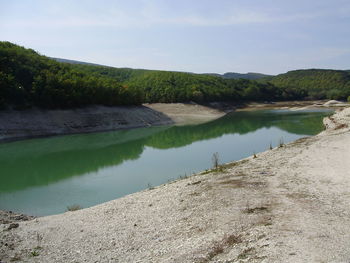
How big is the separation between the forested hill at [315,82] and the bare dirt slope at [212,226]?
320 feet

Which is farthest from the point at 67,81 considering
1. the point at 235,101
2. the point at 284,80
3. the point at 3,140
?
the point at 284,80

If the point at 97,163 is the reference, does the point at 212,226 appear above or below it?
above

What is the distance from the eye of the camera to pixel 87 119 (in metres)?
46.8

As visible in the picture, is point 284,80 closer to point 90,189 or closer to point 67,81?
point 67,81

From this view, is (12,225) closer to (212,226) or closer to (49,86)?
(212,226)

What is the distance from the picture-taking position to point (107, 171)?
77.6 ft

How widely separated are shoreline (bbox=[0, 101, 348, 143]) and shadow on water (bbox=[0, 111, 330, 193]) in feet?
6.47

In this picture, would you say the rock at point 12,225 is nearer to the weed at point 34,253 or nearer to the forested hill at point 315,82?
the weed at point 34,253

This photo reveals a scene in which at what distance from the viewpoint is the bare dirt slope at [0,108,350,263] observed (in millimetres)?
7859

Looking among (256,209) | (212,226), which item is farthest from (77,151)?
(212,226)

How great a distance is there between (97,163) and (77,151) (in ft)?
21.3

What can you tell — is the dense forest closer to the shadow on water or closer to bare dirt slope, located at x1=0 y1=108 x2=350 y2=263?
the shadow on water

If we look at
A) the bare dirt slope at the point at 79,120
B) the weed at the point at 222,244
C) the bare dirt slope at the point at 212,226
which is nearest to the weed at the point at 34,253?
the bare dirt slope at the point at 212,226

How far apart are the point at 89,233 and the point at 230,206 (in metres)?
4.34
